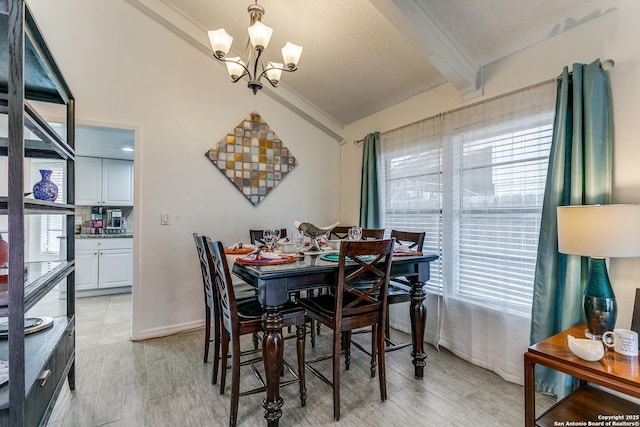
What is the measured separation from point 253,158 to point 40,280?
97.1 inches

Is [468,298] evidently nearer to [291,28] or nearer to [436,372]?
[436,372]

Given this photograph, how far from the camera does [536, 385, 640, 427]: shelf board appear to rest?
1.48m

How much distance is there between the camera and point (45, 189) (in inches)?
73.3

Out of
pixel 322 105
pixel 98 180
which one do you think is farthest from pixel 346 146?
pixel 98 180

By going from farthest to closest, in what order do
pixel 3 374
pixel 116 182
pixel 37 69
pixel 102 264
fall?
1. pixel 116 182
2. pixel 102 264
3. pixel 37 69
4. pixel 3 374

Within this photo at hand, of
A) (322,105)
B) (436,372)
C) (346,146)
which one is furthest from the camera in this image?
(346,146)

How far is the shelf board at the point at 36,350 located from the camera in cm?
117

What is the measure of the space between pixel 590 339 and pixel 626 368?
0.90ft

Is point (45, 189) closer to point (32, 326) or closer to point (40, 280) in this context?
point (40, 280)

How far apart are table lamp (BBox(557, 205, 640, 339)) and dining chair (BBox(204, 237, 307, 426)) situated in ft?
5.07

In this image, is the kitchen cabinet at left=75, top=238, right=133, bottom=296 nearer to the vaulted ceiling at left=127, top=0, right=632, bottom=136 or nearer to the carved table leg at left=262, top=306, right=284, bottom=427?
the vaulted ceiling at left=127, top=0, right=632, bottom=136

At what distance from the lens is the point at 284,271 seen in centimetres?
170

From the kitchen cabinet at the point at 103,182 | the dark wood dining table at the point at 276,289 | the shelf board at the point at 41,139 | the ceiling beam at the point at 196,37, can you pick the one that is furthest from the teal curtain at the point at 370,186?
the kitchen cabinet at the point at 103,182

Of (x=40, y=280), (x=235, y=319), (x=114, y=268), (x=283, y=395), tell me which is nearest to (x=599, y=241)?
(x=235, y=319)
